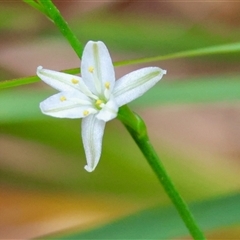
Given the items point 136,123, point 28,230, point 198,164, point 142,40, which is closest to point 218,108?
point 198,164

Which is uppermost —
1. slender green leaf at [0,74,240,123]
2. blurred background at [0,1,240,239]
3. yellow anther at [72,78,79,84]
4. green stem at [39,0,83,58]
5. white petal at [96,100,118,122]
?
blurred background at [0,1,240,239]

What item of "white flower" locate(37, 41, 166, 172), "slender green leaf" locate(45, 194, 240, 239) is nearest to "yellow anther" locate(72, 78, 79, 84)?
"white flower" locate(37, 41, 166, 172)

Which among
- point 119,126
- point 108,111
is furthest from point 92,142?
point 119,126

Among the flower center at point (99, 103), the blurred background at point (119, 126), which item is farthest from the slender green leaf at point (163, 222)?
the flower center at point (99, 103)

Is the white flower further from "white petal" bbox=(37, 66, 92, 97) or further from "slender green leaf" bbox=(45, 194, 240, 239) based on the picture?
"slender green leaf" bbox=(45, 194, 240, 239)

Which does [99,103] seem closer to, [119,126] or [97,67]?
[97,67]

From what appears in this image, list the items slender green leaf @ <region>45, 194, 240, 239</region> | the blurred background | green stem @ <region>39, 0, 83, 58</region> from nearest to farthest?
green stem @ <region>39, 0, 83, 58</region>, slender green leaf @ <region>45, 194, 240, 239</region>, the blurred background

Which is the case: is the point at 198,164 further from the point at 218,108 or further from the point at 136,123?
the point at 136,123
